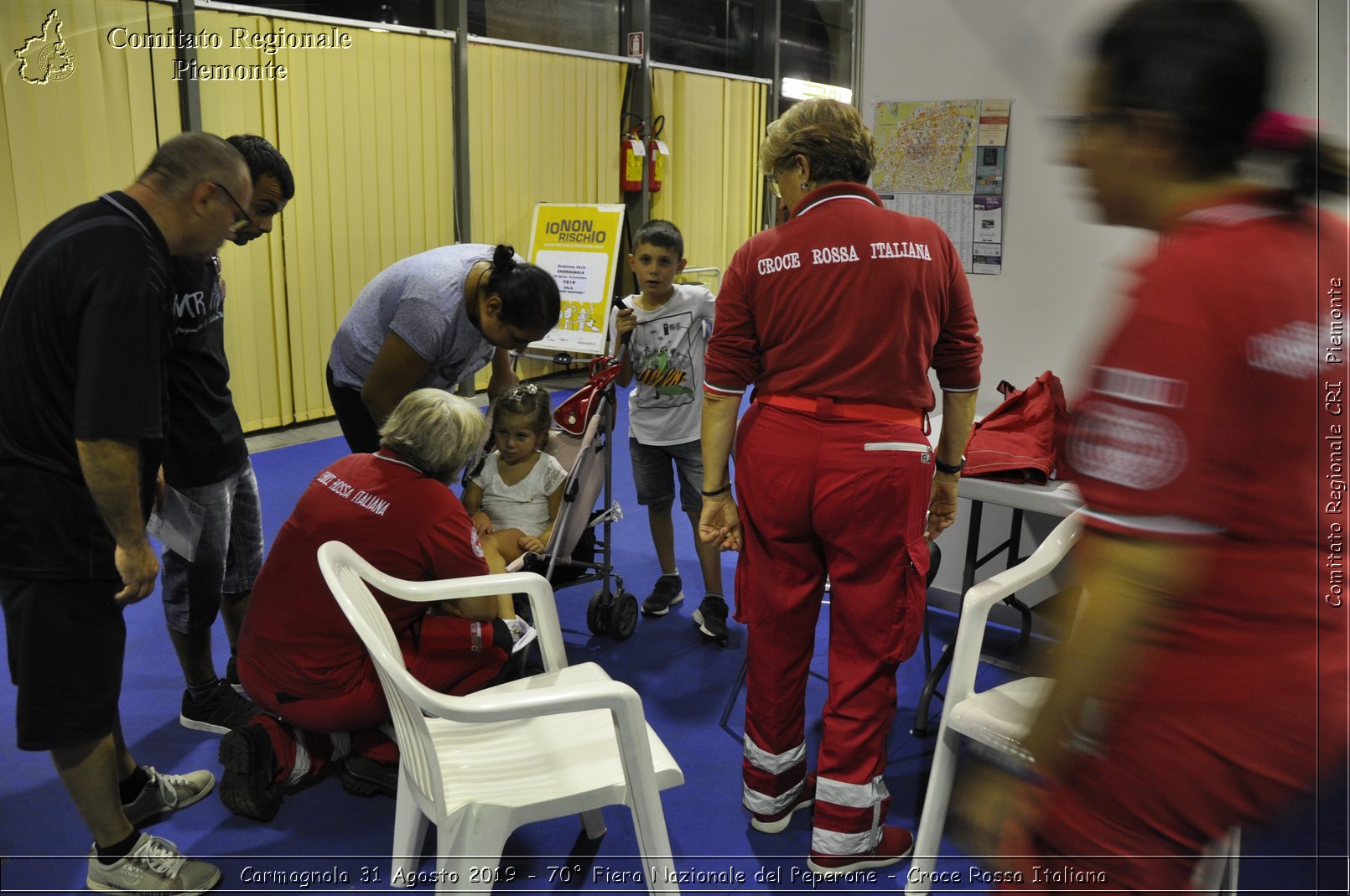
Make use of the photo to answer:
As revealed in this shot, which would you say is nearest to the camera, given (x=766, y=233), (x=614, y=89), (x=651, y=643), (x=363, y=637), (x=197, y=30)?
(x=363, y=637)

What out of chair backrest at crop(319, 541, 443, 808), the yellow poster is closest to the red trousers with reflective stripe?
chair backrest at crop(319, 541, 443, 808)

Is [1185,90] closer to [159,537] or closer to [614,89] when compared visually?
[159,537]

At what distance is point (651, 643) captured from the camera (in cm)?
334

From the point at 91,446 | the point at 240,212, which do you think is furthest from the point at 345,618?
the point at 240,212

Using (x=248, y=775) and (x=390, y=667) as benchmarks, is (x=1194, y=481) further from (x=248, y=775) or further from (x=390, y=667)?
(x=248, y=775)

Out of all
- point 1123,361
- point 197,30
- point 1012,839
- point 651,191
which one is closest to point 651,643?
point 1012,839

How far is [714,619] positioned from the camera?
3.35 m

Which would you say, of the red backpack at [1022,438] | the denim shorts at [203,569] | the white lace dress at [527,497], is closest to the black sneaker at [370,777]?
the denim shorts at [203,569]

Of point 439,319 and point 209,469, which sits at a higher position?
point 439,319

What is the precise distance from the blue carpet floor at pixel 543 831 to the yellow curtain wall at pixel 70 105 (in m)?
2.74

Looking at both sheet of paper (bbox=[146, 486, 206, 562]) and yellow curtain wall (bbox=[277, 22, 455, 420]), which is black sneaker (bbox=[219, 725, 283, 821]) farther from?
yellow curtain wall (bbox=[277, 22, 455, 420])

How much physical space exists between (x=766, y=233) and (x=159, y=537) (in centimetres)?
164

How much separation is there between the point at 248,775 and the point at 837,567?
59.1 inches

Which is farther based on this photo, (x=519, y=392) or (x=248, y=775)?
(x=519, y=392)
